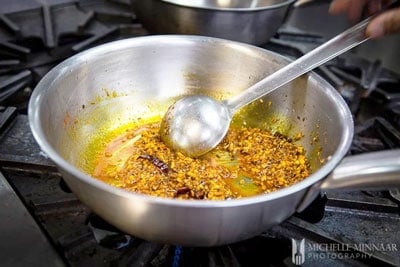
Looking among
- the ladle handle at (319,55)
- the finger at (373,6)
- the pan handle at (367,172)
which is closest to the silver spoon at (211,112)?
the ladle handle at (319,55)

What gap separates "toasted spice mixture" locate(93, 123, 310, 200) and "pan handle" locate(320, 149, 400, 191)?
22 centimetres

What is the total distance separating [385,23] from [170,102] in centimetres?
47

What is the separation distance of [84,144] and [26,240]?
269 millimetres

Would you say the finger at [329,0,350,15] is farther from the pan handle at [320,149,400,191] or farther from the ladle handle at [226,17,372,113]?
the pan handle at [320,149,400,191]

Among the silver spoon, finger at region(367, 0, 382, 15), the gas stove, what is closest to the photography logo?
the gas stove

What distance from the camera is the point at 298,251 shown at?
684 millimetres

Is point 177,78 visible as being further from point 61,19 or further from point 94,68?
point 61,19

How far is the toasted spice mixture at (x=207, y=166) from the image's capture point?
748 millimetres

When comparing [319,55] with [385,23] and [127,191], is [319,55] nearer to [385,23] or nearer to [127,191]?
[385,23]

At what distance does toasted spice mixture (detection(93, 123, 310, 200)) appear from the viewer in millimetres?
748

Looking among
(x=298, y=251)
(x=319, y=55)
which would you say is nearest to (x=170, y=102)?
(x=319, y=55)

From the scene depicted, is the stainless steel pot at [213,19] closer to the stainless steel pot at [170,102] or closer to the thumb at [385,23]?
the stainless steel pot at [170,102]

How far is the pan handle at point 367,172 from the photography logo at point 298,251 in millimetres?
155

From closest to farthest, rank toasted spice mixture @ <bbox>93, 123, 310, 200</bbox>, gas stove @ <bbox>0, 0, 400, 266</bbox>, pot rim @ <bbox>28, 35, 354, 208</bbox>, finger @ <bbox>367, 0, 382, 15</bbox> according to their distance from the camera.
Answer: pot rim @ <bbox>28, 35, 354, 208</bbox>, gas stove @ <bbox>0, 0, 400, 266</bbox>, toasted spice mixture @ <bbox>93, 123, 310, 200</bbox>, finger @ <bbox>367, 0, 382, 15</bbox>
